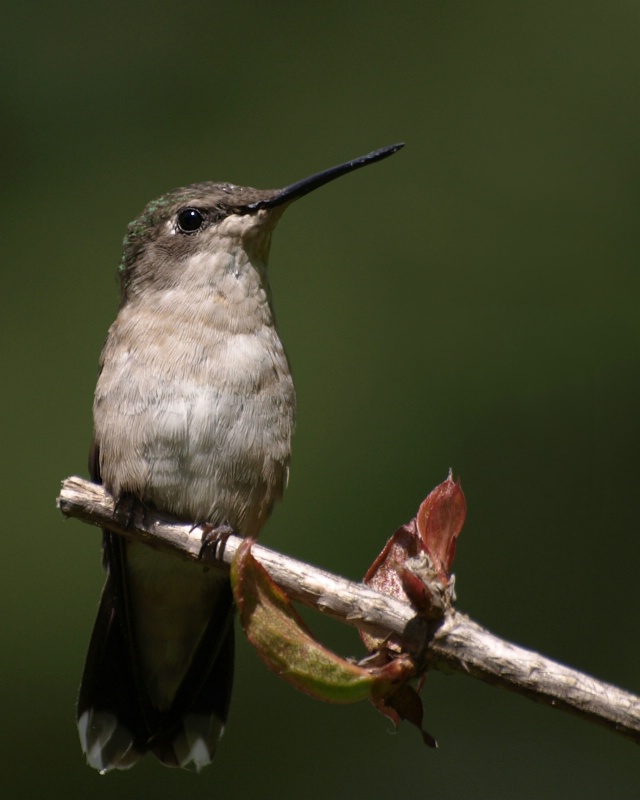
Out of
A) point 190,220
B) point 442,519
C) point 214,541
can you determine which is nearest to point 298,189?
point 190,220

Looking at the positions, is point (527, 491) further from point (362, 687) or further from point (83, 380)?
point (362, 687)

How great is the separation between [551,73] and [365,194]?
150 cm

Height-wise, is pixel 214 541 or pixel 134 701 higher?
pixel 214 541

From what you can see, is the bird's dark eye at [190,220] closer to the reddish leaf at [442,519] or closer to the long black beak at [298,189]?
the long black beak at [298,189]

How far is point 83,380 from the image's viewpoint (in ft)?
19.4

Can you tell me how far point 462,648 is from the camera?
2.26 m

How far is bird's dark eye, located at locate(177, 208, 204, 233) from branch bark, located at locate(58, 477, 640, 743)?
1.85m

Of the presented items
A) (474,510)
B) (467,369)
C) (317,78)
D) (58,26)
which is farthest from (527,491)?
(58,26)

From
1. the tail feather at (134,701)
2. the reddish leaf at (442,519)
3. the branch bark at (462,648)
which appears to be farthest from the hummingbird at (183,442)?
the reddish leaf at (442,519)

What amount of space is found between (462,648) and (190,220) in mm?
2423

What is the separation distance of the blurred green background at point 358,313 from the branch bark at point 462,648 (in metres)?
2.90

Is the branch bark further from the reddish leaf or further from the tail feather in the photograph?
the tail feather

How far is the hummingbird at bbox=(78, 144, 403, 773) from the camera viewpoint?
141 inches

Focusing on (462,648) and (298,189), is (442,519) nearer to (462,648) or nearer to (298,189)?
(462,648)
